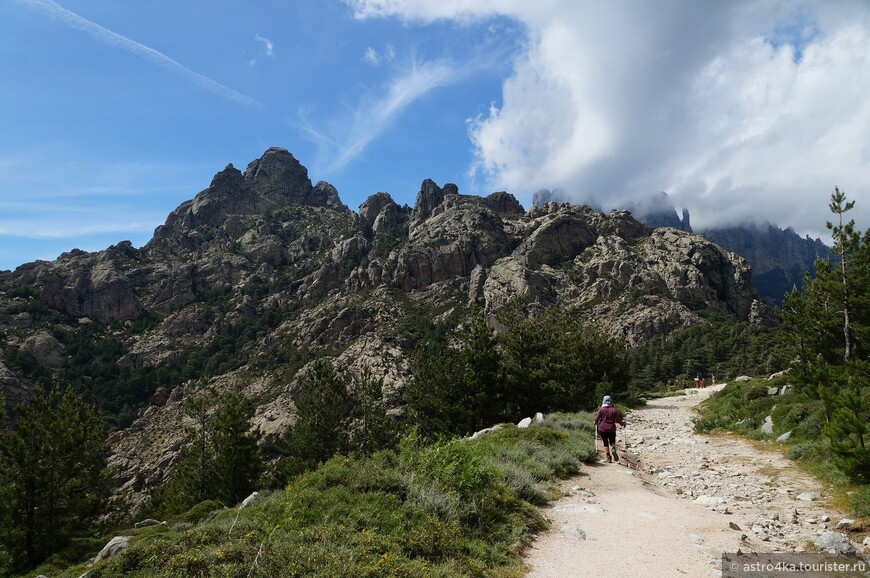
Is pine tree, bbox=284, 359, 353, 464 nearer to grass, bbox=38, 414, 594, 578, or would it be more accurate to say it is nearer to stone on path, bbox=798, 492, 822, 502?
grass, bbox=38, 414, 594, 578

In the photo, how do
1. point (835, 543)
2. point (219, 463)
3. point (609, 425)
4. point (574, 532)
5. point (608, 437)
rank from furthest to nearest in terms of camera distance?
point (219, 463) → point (608, 437) → point (609, 425) → point (574, 532) → point (835, 543)

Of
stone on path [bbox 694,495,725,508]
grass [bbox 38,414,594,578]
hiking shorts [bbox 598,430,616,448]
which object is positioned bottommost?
stone on path [bbox 694,495,725,508]

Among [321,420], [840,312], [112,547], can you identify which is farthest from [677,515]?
[321,420]

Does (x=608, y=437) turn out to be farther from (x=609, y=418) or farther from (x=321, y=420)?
(x=321, y=420)

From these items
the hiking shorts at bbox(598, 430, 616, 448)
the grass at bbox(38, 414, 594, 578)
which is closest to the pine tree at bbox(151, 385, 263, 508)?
the grass at bbox(38, 414, 594, 578)

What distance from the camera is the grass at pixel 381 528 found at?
4.82m

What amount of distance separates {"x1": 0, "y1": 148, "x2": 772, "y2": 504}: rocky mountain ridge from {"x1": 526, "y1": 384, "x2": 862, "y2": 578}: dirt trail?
228 feet

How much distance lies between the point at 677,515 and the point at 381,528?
5635mm

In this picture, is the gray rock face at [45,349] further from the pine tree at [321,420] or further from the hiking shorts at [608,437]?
the hiking shorts at [608,437]

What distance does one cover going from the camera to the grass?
4824mm

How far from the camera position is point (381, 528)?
6.24m

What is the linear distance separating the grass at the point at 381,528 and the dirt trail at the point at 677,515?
664 mm


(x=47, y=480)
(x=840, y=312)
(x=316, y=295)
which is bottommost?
(x=47, y=480)

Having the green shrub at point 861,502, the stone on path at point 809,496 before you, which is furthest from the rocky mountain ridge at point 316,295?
the green shrub at point 861,502
